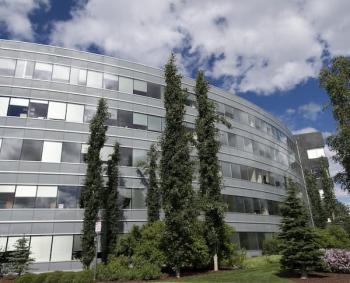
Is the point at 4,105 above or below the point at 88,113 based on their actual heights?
below

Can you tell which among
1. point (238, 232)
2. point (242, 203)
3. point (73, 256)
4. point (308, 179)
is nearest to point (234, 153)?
point (242, 203)

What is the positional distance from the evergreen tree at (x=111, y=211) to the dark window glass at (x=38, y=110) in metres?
7.44

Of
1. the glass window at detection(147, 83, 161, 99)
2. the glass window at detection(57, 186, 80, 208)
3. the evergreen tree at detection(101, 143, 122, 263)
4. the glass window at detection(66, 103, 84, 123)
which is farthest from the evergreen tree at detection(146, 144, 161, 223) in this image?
the glass window at detection(66, 103, 84, 123)

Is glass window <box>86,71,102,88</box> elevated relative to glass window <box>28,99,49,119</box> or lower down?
elevated

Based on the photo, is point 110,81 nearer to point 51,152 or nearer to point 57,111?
point 57,111

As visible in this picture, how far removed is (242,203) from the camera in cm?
3769

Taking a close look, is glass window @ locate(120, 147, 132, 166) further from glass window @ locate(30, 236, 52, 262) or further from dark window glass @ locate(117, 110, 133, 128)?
glass window @ locate(30, 236, 52, 262)

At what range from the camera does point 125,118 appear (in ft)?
107

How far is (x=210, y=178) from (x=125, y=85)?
1605 centimetres

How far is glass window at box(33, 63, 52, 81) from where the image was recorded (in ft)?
98.3

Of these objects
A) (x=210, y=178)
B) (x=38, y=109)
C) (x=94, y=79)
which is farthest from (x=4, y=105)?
(x=210, y=178)

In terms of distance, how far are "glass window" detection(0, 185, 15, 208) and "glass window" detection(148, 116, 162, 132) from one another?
46.6 ft

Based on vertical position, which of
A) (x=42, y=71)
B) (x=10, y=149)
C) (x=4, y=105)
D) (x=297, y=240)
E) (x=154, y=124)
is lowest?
(x=297, y=240)

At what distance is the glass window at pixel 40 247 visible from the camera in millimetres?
25203
